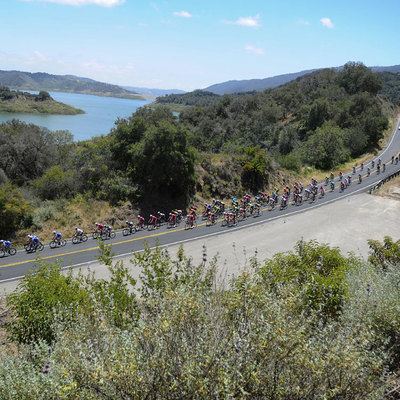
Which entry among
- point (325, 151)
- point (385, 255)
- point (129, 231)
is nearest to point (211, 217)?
point (129, 231)

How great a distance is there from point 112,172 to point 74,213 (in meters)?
5.94

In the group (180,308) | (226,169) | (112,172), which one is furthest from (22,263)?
(226,169)

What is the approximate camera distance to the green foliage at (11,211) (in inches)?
805

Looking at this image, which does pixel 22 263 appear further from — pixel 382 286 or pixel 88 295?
pixel 382 286

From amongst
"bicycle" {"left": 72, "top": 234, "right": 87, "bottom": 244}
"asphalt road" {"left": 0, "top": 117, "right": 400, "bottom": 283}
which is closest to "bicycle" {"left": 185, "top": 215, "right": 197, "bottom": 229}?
"asphalt road" {"left": 0, "top": 117, "right": 400, "bottom": 283}

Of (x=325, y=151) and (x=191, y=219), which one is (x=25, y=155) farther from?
(x=325, y=151)

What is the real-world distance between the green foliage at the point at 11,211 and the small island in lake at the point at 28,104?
107 m

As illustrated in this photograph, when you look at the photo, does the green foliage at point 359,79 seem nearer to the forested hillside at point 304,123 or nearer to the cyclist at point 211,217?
the forested hillside at point 304,123

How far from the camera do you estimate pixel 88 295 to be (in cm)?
779

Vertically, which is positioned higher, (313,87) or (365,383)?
(313,87)

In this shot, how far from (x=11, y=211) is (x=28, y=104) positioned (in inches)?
5074

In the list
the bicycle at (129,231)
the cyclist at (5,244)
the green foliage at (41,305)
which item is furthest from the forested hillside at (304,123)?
the green foliage at (41,305)

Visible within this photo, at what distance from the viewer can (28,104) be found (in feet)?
423

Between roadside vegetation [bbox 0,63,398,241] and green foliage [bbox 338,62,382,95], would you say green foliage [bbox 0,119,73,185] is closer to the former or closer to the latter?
roadside vegetation [bbox 0,63,398,241]
